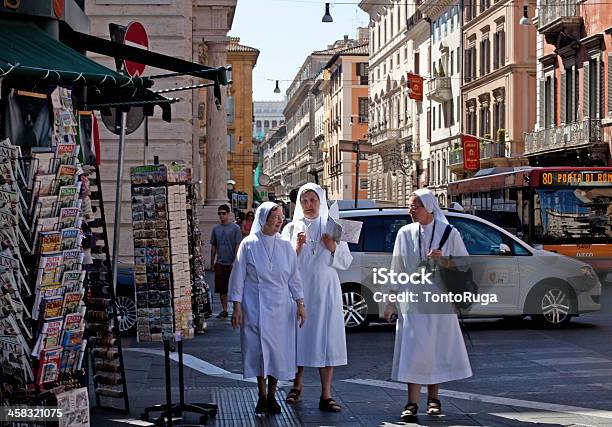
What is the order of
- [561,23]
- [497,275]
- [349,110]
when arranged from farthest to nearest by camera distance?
[349,110], [561,23], [497,275]

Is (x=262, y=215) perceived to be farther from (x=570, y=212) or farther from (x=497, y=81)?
(x=497, y=81)

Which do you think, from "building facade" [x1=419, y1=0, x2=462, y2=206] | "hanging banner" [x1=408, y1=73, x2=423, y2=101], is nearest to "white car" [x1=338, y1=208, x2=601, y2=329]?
"building facade" [x1=419, y1=0, x2=462, y2=206]

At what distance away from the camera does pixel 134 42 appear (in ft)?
41.7

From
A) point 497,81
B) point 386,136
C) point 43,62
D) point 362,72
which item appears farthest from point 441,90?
point 43,62

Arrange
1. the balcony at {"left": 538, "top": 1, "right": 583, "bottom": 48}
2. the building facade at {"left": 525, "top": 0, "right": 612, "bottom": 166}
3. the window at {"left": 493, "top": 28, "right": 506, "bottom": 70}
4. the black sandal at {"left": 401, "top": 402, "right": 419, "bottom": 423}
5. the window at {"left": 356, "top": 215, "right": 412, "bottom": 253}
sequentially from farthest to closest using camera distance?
the window at {"left": 493, "top": 28, "right": 506, "bottom": 70} < the balcony at {"left": 538, "top": 1, "right": 583, "bottom": 48} < the building facade at {"left": 525, "top": 0, "right": 612, "bottom": 166} < the window at {"left": 356, "top": 215, "right": 412, "bottom": 253} < the black sandal at {"left": 401, "top": 402, "right": 419, "bottom": 423}

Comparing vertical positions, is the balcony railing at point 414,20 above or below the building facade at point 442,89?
above

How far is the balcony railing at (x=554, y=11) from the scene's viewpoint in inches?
1980

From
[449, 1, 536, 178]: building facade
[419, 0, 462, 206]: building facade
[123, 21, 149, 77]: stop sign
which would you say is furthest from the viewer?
→ [419, 0, 462, 206]: building facade

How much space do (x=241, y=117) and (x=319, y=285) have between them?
267ft

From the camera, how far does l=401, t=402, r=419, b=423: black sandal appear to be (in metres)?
10.1

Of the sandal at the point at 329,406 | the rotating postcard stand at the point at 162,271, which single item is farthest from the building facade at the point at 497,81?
the rotating postcard stand at the point at 162,271

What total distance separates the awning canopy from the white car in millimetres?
6183

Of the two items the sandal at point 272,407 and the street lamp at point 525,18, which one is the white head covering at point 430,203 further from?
the street lamp at point 525,18

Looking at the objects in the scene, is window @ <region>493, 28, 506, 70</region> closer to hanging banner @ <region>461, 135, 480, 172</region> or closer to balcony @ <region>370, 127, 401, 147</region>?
hanging banner @ <region>461, 135, 480, 172</region>
